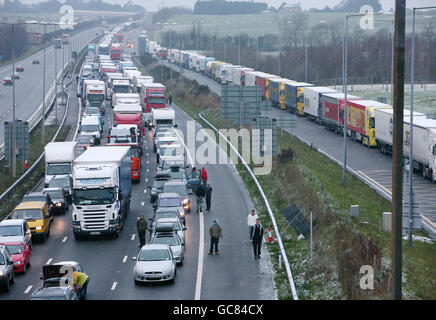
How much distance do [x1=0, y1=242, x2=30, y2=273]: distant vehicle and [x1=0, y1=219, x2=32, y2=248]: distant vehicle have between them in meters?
1.01

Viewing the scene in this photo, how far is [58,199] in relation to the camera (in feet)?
127

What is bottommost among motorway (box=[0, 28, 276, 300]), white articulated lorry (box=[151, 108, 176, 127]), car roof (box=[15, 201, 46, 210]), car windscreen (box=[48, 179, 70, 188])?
motorway (box=[0, 28, 276, 300])

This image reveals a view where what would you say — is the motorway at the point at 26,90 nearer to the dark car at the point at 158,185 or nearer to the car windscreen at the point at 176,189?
the dark car at the point at 158,185

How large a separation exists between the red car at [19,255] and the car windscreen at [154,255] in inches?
179

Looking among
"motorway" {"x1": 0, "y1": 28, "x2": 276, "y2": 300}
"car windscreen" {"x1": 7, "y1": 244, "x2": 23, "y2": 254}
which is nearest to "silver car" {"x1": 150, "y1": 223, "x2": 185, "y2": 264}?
"motorway" {"x1": 0, "y1": 28, "x2": 276, "y2": 300}

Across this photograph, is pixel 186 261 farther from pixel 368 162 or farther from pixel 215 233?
pixel 368 162

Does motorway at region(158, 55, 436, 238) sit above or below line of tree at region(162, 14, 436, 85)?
below

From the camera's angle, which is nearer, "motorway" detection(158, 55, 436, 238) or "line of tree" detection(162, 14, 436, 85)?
"motorway" detection(158, 55, 436, 238)

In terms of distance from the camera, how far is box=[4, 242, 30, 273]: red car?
26969 mm

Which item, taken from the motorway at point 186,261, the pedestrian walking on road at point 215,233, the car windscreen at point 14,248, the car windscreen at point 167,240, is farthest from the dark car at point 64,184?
the pedestrian walking on road at point 215,233

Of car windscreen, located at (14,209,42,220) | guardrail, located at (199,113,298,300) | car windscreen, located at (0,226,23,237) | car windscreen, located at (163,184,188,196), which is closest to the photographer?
guardrail, located at (199,113,298,300)

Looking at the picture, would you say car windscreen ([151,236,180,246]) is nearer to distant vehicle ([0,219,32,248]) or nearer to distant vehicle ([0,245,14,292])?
distant vehicle ([0,219,32,248])

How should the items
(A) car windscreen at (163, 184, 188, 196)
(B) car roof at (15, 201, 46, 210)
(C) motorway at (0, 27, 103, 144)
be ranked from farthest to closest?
(C) motorway at (0, 27, 103, 144) → (A) car windscreen at (163, 184, 188, 196) → (B) car roof at (15, 201, 46, 210)

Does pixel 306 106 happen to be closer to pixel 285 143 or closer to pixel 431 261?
pixel 285 143
